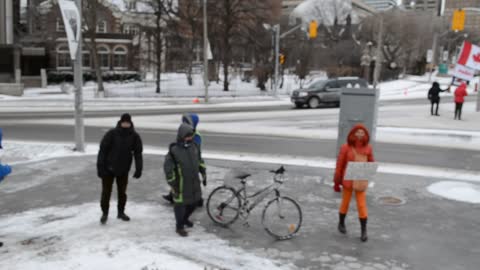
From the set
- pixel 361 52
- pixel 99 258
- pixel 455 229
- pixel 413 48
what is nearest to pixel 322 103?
pixel 455 229

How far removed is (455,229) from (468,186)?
120 inches

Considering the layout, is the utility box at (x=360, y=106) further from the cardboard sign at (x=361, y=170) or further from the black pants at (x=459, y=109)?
the black pants at (x=459, y=109)

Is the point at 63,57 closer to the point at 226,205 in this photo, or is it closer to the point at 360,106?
the point at 360,106

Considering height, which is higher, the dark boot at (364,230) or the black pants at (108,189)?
the black pants at (108,189)

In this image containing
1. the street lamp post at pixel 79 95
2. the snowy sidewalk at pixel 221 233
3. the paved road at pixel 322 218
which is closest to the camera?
the snowy sidewalk at pixel 221 233

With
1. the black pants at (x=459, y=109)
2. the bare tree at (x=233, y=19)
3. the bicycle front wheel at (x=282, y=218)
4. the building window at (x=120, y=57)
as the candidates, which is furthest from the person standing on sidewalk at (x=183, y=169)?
the building window at (x=120, y=57)

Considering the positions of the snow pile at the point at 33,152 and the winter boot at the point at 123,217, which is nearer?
the winter boot at the point at 123,217

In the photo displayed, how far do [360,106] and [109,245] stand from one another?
589 cm

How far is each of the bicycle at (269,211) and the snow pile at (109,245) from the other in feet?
1.44

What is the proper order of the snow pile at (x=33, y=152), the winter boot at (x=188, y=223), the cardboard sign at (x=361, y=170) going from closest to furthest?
the cardboard sign at (x=361, y=170), the winter boot at (x=188, y=223), the snow pile at (x=33, y=152)

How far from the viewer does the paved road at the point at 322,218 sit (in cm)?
591

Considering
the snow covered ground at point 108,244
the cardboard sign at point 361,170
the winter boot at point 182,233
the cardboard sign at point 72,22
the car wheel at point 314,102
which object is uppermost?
the cardboard sign at point 72,22

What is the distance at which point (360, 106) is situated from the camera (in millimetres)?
9688

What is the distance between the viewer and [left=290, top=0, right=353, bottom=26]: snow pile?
11575cm
